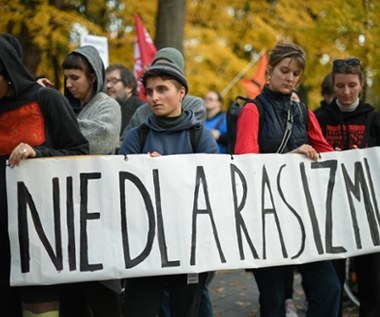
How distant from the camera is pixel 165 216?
3904 millimetres

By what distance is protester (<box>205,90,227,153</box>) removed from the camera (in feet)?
27.4

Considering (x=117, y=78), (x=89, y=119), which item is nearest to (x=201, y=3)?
(x=117, y=78)

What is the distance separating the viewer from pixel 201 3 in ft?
47.1

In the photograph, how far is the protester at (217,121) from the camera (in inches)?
329

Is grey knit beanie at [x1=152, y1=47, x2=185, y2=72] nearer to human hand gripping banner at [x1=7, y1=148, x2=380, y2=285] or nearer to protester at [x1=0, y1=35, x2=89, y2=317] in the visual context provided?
human hand gripping banner at [x1=7, y1=148, x2=380, y2=285]

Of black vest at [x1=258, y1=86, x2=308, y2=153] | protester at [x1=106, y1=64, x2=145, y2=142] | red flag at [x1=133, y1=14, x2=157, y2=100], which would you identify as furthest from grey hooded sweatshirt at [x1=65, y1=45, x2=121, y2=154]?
red flag at [x1=133, y1=14, x2=157, y2=100]

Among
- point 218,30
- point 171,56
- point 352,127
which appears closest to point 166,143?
point 171,56

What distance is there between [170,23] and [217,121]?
1.65 meters

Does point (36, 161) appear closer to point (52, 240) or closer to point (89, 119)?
point (52, 240)

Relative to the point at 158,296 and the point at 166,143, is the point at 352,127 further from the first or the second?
the point at 158,296

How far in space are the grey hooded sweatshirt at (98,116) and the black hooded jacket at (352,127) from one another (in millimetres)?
1484

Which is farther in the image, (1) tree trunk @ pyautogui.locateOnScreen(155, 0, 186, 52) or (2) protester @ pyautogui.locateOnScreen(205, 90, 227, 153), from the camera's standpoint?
(1) tree trunk @ pyautogui.locateOnScreen(155, 0, 186, 52)

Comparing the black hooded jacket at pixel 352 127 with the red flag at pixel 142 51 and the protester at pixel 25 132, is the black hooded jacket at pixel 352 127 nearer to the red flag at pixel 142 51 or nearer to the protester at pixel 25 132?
the protester at pixel 25 132

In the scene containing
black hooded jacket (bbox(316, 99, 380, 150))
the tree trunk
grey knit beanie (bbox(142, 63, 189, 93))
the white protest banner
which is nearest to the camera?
grey knit beanie (bbox(142, 63, 189, 93))
